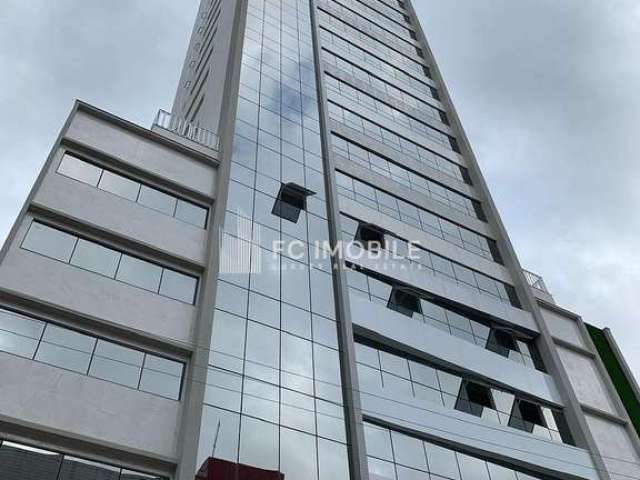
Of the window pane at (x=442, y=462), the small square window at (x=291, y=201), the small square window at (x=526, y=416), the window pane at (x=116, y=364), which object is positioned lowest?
the window pane at (x=442, y=462)

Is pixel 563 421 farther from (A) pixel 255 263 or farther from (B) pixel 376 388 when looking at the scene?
(A) pixel 255 263

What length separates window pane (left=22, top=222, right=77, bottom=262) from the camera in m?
16.1

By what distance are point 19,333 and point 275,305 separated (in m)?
6.82

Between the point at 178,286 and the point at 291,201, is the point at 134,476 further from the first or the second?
the point at 291,201

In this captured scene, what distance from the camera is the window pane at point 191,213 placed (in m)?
19.5

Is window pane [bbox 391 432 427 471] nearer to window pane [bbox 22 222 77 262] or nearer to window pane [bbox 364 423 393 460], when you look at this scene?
window pane [bbox 364 423 393 460]

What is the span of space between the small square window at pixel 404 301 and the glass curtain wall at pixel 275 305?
319cm

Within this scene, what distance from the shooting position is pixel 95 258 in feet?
55.2

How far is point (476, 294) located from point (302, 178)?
339 inches

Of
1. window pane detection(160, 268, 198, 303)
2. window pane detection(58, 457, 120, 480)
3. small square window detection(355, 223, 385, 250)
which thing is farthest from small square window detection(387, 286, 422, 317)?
window pane detection(58, 457, 120, 480)

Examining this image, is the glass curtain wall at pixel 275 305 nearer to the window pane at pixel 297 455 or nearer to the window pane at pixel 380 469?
the window pane at pixel 297 455

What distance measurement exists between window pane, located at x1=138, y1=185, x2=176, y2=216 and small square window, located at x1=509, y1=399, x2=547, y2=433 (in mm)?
13605

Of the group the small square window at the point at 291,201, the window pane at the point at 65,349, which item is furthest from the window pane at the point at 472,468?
the window pane at the point at 65,349

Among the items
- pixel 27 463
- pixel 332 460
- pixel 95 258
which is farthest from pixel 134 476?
pixel 95 258
